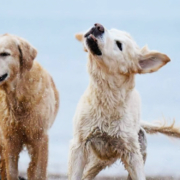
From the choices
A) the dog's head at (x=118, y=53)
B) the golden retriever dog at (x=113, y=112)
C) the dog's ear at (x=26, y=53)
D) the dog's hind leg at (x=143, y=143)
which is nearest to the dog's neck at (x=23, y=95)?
the dog's ear at (x=26, y=53)

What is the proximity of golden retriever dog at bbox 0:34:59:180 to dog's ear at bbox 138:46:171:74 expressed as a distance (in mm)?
1499

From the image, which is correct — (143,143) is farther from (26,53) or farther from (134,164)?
(26,53)

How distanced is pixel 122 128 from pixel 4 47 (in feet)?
5.95

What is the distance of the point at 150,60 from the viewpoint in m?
8.00

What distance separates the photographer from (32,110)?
8883 millimetres

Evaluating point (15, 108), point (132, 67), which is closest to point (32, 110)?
point (15, 108)

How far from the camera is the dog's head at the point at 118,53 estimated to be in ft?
24.7

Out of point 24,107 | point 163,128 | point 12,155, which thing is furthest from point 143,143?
point 12,155

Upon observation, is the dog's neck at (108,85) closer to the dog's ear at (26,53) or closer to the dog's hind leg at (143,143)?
the dog's ear at (26,53)

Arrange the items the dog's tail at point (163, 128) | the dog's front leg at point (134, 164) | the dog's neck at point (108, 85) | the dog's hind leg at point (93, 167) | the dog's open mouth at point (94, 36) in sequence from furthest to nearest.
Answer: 1. the dog's tail at point (163, 128)
2. the dog's hind leg at point (93, 167)
3. the dog's front leg at point (134, 164)
4. the dog's neck at point (108, 85)
5. the dog's open mouth at point (94, 36)

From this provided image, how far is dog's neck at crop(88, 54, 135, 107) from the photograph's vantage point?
25.7 feet

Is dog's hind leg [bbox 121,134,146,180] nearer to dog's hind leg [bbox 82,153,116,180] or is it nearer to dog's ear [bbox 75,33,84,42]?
dog's hind leg [bbox 82,153,116,180]

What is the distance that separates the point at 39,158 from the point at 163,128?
6.67ft

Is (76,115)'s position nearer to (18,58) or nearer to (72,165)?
(72,165)
